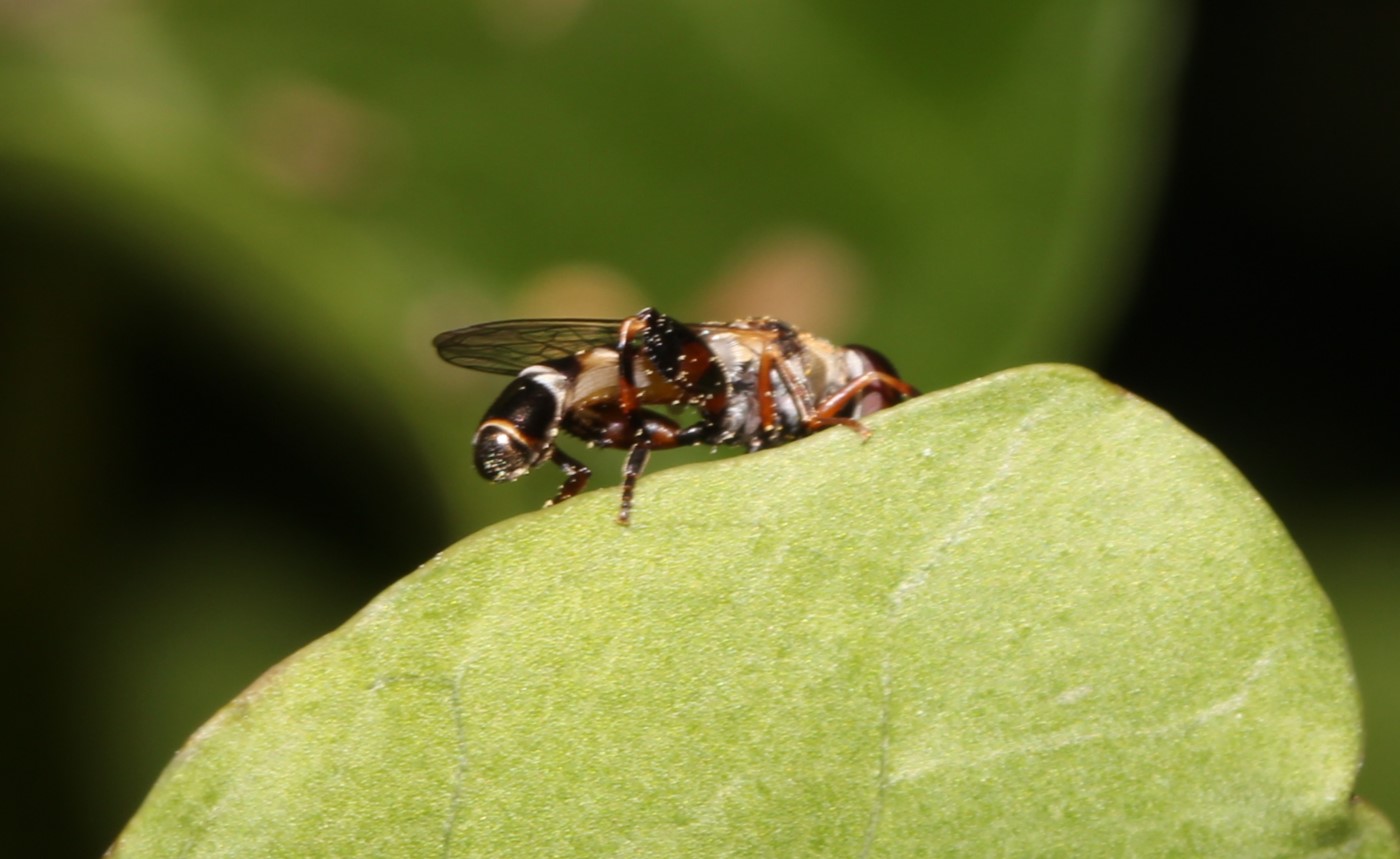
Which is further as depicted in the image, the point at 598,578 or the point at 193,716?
the point at 193,716

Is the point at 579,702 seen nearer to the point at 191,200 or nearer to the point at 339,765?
the point at 339,765

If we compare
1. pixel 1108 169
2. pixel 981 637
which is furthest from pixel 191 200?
pixel 981 637

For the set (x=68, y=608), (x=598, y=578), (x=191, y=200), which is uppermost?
(x=191, y=200)

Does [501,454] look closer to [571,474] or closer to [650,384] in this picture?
[571,474]

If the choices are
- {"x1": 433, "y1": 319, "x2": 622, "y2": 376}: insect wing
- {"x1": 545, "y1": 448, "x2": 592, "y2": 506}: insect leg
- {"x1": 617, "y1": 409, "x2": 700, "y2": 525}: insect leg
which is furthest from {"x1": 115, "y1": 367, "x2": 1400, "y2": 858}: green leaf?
{"x1": 433, "y1": 319, "x2": 622, "y2": 376}: insect wing

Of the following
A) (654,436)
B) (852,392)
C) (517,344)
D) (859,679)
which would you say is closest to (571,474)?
(654,436)

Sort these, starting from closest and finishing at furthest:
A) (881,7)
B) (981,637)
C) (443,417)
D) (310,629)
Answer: (981,637), (443,417), (881,7), (310,629)

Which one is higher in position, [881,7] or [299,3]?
[299,3]

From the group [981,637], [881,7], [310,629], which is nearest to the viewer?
[981,637]
